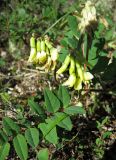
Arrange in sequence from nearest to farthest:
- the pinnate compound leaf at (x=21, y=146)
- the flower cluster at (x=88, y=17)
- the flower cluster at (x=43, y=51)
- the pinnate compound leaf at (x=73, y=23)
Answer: the pinnate compound leaf at (x=21, y=146) < the flower cluster at (x=88, y=17) < the flower cluster at (x=43, y=51) < the pinnate compound leaf at (x=73, y=23)

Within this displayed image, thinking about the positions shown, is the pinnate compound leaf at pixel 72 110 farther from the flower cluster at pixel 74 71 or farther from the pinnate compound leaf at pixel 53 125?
the flower cluster at pixel 74 71

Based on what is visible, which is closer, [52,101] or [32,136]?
[32,136]

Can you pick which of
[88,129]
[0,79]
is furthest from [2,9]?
[88,129]

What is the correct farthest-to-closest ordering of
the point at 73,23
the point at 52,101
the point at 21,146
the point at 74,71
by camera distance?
the point at 73,23
the point at 74,71
the point at 52,101
the point at 21,146

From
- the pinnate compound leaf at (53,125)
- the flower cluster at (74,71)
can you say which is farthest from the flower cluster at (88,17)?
the pinnate compound leaf at (53,125)

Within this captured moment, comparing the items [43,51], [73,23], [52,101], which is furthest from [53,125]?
[73,23]

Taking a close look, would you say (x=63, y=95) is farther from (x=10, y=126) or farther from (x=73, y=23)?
(x=73, y=23)
